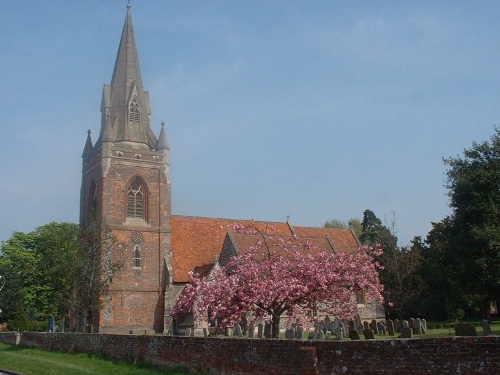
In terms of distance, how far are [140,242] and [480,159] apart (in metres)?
26.5

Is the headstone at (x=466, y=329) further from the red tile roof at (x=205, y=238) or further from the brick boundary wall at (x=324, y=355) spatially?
the red tile roof at (x=205, y=238)

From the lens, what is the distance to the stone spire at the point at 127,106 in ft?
153

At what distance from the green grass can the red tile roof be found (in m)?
18.0

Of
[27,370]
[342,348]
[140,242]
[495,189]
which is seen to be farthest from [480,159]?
[140,242]

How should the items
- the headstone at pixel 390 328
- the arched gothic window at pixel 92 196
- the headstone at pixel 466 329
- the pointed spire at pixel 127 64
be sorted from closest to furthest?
1. the headstone at pixel 466 329
2. the headstone at pixel 390 328
3. the arched gothic window at pixel 92 196
4. the pointed spire at pixel 127 64

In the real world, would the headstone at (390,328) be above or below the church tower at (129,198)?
below

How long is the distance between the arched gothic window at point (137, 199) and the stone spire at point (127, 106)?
3.22m

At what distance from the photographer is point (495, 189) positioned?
26781 millimetres

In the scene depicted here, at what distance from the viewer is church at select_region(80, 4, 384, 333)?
4266 cm

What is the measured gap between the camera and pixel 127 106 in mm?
46719

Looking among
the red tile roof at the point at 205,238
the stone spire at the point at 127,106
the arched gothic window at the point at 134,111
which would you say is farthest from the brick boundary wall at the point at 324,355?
the arched gothic window at the point at 134,111

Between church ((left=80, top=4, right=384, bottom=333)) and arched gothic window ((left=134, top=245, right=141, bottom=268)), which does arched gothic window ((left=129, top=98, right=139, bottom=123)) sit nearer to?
Result: church ((left=80, top=4, right=384, bottom=333))

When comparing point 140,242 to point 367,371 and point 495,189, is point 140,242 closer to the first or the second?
point 495,189

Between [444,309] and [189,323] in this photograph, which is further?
[444,309]
